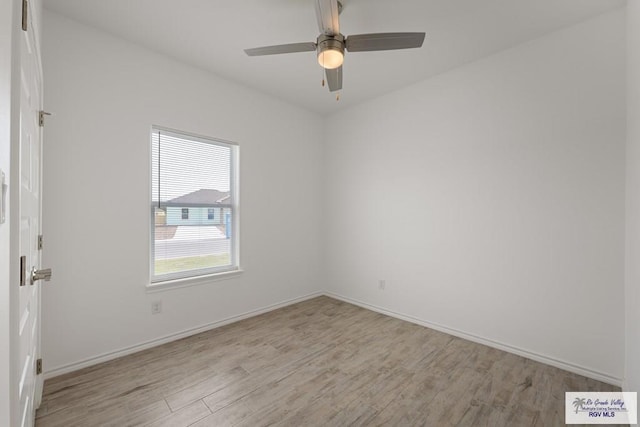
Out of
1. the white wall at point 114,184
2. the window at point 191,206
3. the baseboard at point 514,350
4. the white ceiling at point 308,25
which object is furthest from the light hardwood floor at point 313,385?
the white ceiling at point 308,25

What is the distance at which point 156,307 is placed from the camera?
2.77m

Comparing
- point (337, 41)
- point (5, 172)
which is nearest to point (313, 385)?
point (5, 172)

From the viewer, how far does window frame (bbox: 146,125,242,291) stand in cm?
277

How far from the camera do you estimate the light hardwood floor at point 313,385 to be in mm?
1831

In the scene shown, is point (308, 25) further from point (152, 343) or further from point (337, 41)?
point (152, 343)

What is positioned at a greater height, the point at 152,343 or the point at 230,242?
the point at 230,242

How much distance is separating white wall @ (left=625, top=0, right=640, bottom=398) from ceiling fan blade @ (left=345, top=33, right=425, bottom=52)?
1.30 metres

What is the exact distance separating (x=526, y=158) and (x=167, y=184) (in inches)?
140

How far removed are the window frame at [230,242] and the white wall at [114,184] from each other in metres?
0.07

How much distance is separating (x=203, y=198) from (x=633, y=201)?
146 inches

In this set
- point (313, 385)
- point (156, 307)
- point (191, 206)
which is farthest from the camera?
point (191, 206)

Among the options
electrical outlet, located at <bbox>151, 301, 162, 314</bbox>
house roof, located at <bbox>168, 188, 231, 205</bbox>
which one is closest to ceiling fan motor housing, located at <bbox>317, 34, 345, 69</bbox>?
house roof, located at <bbox>168, 188, 231, 205</bbox>

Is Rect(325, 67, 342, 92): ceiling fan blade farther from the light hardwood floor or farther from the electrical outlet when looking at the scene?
the electrical outlet

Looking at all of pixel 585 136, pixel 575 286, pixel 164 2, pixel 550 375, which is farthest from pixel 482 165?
pixel 164 2
